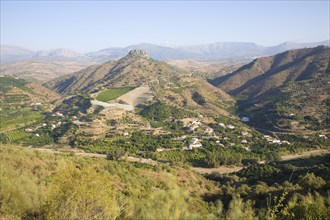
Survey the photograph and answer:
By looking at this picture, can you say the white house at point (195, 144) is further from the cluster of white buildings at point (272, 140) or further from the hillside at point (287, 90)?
the hillside at point (287, 90)

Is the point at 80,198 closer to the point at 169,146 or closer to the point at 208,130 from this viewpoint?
the point at 169,146

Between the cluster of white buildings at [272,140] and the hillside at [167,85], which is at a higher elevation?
the hillside at [167,85]

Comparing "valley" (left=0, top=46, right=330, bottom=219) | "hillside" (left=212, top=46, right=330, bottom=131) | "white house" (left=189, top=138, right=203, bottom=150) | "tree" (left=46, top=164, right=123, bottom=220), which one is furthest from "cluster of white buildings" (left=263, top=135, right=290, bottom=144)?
"tree" (left=46, top=164, right=123, bottom=220)

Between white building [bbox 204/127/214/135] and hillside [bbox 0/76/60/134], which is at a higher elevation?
hillside [bbox 0/76/60/134]

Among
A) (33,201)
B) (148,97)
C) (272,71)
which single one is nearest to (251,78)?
(272,71)

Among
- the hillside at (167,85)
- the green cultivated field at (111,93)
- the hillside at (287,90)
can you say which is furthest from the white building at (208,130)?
the green cultivated field at (111,93)

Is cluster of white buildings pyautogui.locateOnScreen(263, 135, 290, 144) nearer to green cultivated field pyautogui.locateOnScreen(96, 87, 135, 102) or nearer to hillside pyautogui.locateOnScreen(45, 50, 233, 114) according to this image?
hillside pyautogui.locateOnScreen(45, 50, 233, 114)
